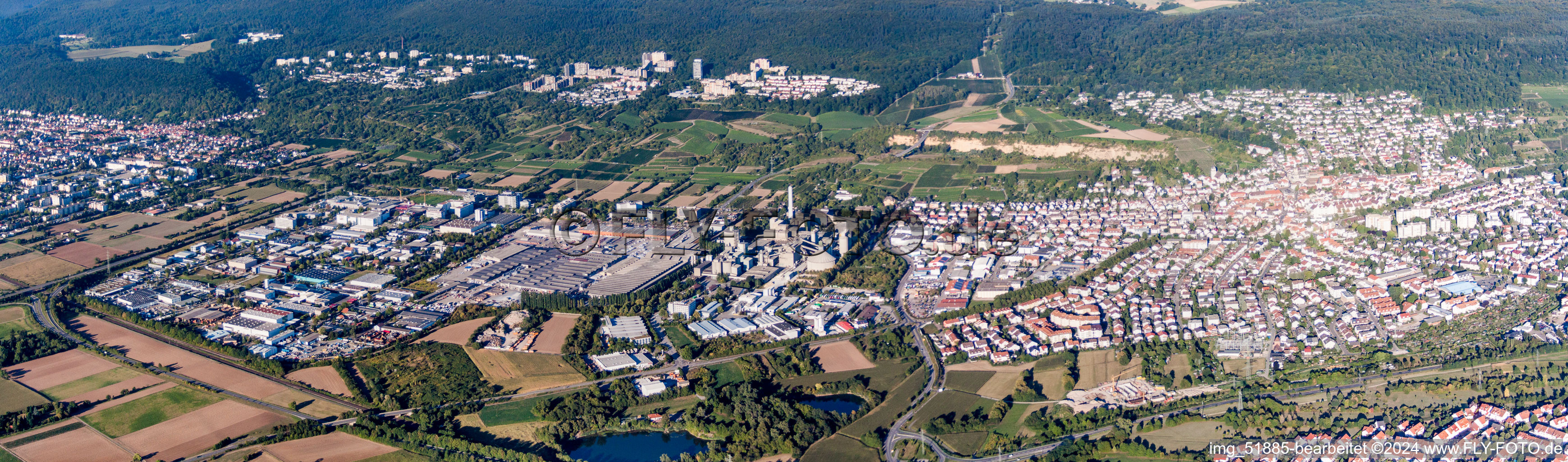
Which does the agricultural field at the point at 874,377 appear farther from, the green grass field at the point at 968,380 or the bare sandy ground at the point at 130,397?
the bare sandy ground at the point at 130,397

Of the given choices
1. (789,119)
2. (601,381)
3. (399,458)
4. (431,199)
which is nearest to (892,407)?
(601,381)

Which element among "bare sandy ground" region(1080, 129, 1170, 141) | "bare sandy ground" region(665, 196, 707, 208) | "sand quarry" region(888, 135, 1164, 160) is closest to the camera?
"bare sandy ground" region(665, 196, 707, 208)

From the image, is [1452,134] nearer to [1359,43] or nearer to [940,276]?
[1359,43]

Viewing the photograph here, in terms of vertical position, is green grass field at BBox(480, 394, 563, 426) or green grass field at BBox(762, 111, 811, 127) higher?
green grass field at BBox(480, 394, 563, 426)

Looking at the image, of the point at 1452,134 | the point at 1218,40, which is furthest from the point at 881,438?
the point at 1218,40

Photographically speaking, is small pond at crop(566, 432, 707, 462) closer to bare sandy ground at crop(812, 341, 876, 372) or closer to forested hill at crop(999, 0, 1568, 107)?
bare sandy ground at crop(812, 341, 876, 372)

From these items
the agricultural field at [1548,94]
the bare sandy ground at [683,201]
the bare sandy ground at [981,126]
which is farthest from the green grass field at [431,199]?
the agricultural field at [1548,94]

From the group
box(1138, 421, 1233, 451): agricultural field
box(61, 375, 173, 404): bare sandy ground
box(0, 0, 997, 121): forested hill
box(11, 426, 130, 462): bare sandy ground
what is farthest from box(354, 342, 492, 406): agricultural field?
box(0, 0, 997, 121): forested hill
